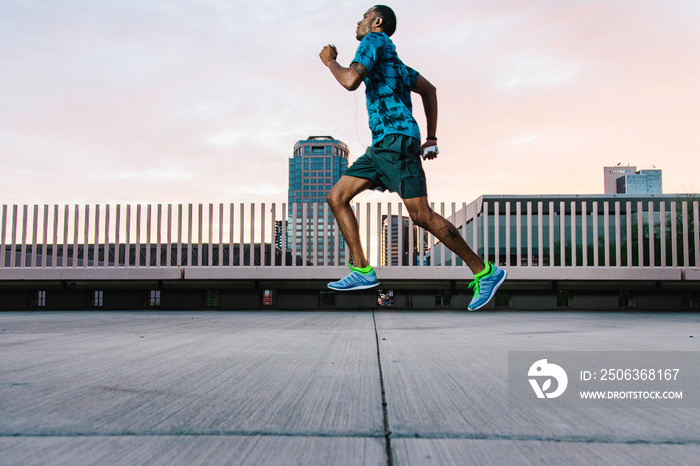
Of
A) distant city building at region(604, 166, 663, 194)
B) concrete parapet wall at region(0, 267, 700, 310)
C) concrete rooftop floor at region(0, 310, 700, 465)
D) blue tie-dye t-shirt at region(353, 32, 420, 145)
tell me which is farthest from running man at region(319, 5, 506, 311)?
distant city building at region(604, 166, 663, 194)

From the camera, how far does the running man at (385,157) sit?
9.90 feet

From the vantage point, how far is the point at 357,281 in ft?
10.4

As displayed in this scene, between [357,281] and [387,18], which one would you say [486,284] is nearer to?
[357,281]

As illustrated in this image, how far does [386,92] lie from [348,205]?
77 centimetres

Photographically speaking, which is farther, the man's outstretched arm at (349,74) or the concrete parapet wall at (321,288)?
the concrete parapet wall at (321,288)

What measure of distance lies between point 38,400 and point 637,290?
372 inches

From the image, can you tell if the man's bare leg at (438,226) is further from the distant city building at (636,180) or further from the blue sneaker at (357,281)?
the distant city building at (636,180)

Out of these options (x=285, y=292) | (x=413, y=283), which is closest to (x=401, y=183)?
(x=413, y=283)

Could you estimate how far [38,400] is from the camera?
1468 mm

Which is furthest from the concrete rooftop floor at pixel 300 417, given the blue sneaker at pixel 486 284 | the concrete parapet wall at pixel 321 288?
the concrete parapet wall at pixel 321 288

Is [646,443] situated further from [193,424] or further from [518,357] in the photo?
[518,357]

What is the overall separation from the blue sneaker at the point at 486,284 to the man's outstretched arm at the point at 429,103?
888 mm

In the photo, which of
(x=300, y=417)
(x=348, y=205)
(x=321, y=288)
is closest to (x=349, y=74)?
(x=348, y=205)

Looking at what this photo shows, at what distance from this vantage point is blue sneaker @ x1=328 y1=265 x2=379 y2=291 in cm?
314
